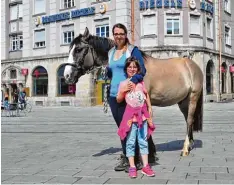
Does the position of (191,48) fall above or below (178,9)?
below

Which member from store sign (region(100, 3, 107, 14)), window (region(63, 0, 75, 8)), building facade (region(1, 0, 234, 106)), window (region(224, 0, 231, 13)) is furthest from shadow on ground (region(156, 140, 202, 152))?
window (region(224, 0, 231, 13))

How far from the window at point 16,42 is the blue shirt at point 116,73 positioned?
36251mm

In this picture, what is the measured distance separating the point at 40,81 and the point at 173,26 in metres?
14.1

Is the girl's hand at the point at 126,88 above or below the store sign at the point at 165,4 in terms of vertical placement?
below

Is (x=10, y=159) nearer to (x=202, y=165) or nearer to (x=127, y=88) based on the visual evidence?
(x=127, y=88)

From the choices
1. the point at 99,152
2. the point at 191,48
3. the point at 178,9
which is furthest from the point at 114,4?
the point at 99,152

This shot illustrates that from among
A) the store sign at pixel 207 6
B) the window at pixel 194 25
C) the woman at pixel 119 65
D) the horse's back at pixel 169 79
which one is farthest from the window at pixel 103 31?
the woman at pixel 119 65

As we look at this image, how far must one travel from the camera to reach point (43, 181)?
532cm

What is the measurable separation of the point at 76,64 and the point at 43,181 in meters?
2.13

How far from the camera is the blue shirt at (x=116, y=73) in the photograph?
612cm

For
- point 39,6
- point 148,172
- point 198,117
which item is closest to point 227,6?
→ point 39,6

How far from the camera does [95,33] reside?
3538 centimetres

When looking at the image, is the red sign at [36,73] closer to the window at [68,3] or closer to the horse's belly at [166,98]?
the window at [68,3]

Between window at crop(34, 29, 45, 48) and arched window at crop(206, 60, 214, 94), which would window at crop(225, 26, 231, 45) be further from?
window at crop(34, 29, 45, 48)
